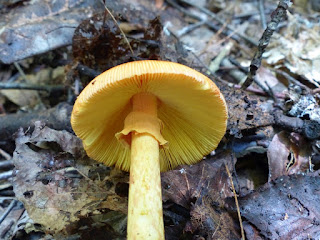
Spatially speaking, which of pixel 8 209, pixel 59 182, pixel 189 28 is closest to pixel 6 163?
pixel 8 209

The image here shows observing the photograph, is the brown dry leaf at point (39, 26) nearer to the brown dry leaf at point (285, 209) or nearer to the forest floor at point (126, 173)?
the forest floor at point (126, 173)

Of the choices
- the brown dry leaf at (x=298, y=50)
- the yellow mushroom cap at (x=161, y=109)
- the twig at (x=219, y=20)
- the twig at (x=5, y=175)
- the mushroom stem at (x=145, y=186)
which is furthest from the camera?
the twig at (x=219, y=20)

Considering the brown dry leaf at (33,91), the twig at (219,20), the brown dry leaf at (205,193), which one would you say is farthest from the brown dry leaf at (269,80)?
the brown dry leaf at (33,91)

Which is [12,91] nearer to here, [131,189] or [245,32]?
[131,189]

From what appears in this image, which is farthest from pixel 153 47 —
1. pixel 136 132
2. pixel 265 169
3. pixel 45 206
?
pixel 45 206

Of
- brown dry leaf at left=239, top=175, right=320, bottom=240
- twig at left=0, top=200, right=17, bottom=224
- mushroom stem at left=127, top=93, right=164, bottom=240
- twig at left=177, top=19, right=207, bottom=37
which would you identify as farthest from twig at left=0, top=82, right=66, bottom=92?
brown dry leaf at left=239, top=175, right=320, bottom=240

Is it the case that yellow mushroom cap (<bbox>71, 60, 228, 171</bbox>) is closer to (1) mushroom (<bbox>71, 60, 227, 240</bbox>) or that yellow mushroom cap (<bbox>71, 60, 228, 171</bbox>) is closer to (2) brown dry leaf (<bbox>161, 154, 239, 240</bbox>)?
(1) mushroom (<bbox>71, 60, 227, 240</bbox>)
